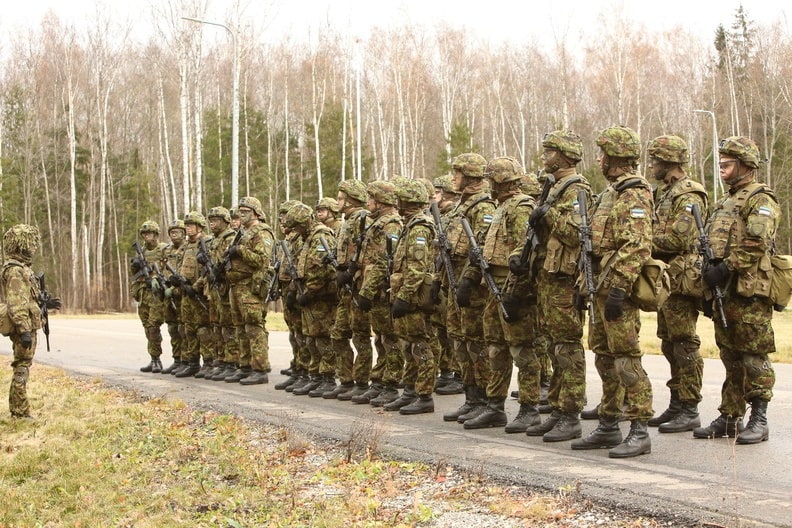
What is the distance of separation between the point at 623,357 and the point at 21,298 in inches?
240

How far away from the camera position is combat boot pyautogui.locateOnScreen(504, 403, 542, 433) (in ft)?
26.1

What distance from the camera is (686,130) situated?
48.2 metres

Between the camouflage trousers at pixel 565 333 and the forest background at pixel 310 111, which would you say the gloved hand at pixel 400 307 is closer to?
the camouflage trousers at pixel 565 333

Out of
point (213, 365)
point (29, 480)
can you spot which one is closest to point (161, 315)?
point (213, 365)

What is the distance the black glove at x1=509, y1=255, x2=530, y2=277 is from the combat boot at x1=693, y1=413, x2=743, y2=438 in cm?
197

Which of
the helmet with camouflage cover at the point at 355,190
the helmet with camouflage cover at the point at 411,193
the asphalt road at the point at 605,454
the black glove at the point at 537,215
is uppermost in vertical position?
the helmet with camouflage cover at the point at 355,190

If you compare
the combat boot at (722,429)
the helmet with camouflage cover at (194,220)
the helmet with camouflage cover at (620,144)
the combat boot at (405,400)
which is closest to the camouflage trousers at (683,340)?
the combat boot at (722,429)

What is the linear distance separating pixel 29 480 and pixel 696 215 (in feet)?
19.2

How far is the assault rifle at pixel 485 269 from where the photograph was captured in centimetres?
775

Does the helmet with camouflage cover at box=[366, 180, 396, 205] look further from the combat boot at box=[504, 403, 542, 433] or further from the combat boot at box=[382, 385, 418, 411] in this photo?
the combat boot at box=[504, 403, 542, 433]

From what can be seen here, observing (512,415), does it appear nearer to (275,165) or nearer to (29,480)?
(29,480)

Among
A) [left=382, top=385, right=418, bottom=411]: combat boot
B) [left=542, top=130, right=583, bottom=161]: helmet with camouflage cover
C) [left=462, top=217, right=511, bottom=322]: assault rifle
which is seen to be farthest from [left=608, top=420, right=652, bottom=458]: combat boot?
[left=382, top=385, right=418, bottom=411]: combat boot

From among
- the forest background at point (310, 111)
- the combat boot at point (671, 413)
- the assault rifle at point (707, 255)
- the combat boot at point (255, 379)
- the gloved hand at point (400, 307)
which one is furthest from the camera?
the forest background at point (310, 111)

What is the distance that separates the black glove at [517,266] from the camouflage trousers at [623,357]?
767mm
